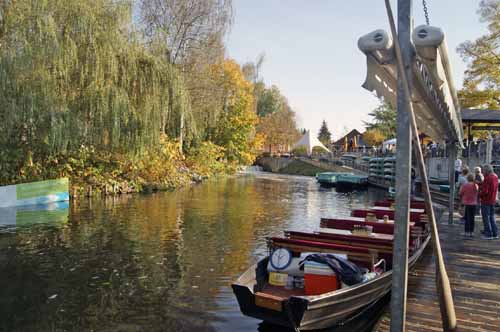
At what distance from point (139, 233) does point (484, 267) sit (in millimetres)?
9236

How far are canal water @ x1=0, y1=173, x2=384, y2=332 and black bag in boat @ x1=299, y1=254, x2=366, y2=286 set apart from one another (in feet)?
4.83

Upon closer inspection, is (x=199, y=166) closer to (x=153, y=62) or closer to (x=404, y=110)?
(x=153, y=62)

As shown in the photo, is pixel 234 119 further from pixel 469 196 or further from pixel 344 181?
pixel 469 196

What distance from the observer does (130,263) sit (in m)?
9.83

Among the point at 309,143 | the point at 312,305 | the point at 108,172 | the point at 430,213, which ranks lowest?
the point at 312,305

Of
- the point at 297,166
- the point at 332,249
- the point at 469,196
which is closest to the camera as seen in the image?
the point at 332,249

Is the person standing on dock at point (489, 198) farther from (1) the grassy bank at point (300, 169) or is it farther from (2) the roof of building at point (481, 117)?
(1) the grassy bank at point (300, 169)

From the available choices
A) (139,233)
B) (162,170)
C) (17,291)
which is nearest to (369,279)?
(17,291)

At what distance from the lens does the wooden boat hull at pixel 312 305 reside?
17.3 ft

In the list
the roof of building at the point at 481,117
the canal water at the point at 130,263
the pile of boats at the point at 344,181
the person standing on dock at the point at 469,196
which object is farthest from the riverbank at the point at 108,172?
the roof of building at the point at 481,117

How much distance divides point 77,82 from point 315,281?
16831mm

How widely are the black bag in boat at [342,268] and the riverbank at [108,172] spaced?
16.9m

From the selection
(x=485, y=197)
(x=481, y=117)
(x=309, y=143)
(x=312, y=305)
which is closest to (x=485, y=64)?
(x=481, y=117)

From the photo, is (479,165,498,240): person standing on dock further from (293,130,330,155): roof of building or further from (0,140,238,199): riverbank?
(293,130,330,155): roof of building
